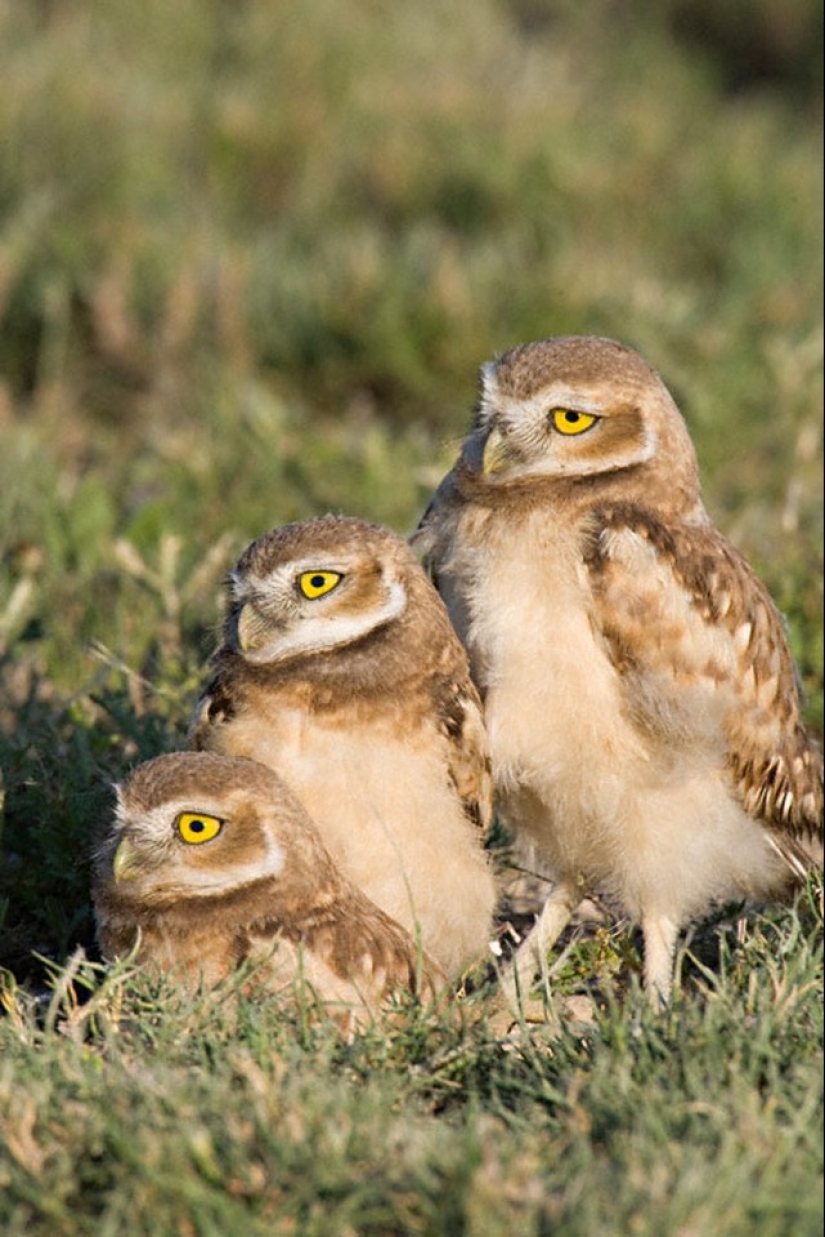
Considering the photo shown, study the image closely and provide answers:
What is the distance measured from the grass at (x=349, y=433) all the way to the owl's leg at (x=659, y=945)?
0.20 ft

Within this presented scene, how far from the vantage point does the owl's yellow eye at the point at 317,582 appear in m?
4.15

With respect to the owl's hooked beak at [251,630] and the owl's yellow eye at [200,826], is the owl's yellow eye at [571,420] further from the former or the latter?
the owl's yellow eye at [200,826]

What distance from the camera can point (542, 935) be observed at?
14.9ft

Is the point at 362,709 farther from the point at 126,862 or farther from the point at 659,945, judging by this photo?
the point at 659,945

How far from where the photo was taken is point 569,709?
14.0ft

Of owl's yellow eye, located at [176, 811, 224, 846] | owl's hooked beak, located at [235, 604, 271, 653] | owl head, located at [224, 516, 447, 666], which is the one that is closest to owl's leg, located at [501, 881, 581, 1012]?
owl's yellow eye, located at [176, 811, 224, 846]

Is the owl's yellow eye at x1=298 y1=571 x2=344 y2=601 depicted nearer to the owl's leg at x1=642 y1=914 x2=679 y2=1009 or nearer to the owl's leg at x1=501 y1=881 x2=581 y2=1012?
the owl's leg at x1=501 y1=881 x2=581 y2=1012

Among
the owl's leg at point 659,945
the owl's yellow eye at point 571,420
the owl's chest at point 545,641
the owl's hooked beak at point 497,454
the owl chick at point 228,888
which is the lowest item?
the owl's leg at point 659,945

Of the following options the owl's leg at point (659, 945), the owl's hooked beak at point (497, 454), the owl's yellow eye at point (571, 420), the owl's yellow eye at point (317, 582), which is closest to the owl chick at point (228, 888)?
the owl's yellow eye at point (317, 582)

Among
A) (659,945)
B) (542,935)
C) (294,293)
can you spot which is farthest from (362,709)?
(294,293)

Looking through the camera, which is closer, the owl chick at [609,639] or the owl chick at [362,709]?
the owl chick at [362,709]

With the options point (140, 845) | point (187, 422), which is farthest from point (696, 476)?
point (187, 422)

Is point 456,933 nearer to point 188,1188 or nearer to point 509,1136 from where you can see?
point 509,1136

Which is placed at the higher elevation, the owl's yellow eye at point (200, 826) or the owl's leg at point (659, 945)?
the owl's yellow eye at point (200, 826)
